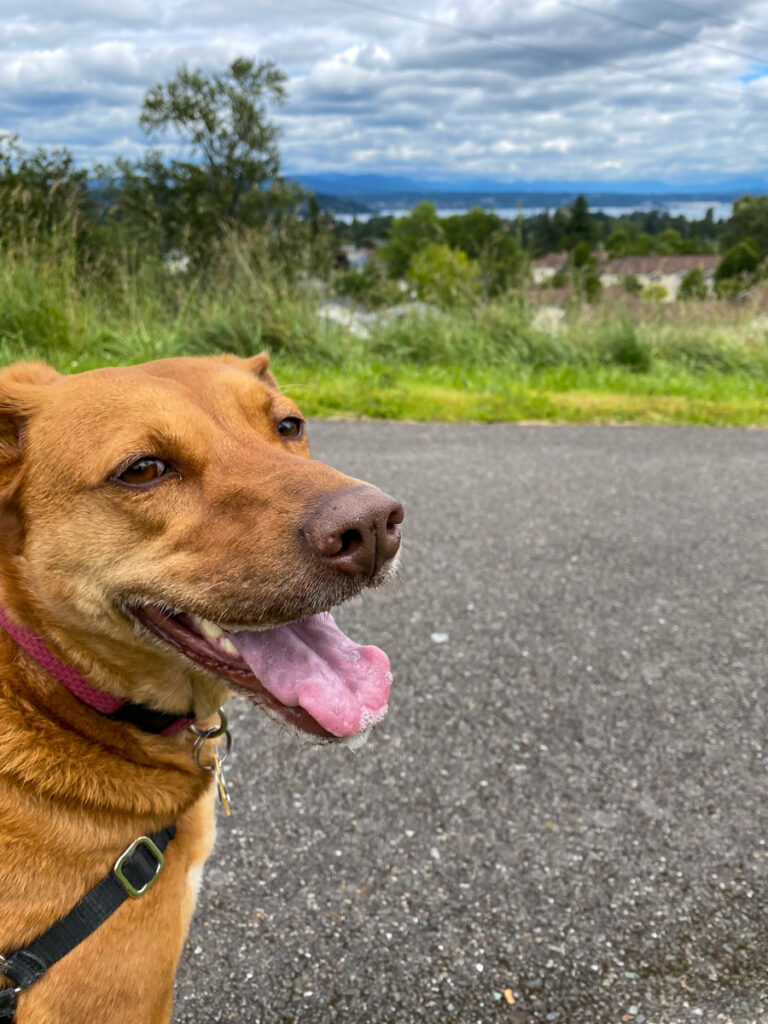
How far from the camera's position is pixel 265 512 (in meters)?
1.76

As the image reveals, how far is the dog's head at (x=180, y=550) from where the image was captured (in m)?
1.71

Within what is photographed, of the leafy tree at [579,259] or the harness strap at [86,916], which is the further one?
the leafy tree at [579,259]

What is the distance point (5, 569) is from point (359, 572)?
34.9 inches

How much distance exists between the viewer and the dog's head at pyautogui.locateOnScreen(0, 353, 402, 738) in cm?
171

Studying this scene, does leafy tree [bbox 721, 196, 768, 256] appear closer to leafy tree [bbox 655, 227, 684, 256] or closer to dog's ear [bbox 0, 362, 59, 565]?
leafy tree [bbox 655, 227, 684, 256]

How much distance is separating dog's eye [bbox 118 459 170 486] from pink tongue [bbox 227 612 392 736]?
1.44ft

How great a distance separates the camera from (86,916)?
1.63 m

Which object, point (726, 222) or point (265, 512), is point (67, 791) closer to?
point (265, 512)

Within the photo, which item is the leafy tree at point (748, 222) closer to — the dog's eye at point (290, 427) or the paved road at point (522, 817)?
the paved road at point (522, 817)

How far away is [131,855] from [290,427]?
1.23 meters

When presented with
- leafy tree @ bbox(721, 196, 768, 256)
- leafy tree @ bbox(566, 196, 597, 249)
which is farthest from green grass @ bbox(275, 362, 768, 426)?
leafy tree @ bbox(566, 196, 597, 249)

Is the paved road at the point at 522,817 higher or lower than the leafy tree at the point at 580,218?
lower

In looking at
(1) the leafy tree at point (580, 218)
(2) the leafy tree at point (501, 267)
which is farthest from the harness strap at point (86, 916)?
(1) the leafy tree at point (580, 218)

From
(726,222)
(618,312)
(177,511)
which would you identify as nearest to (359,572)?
(177,511)
